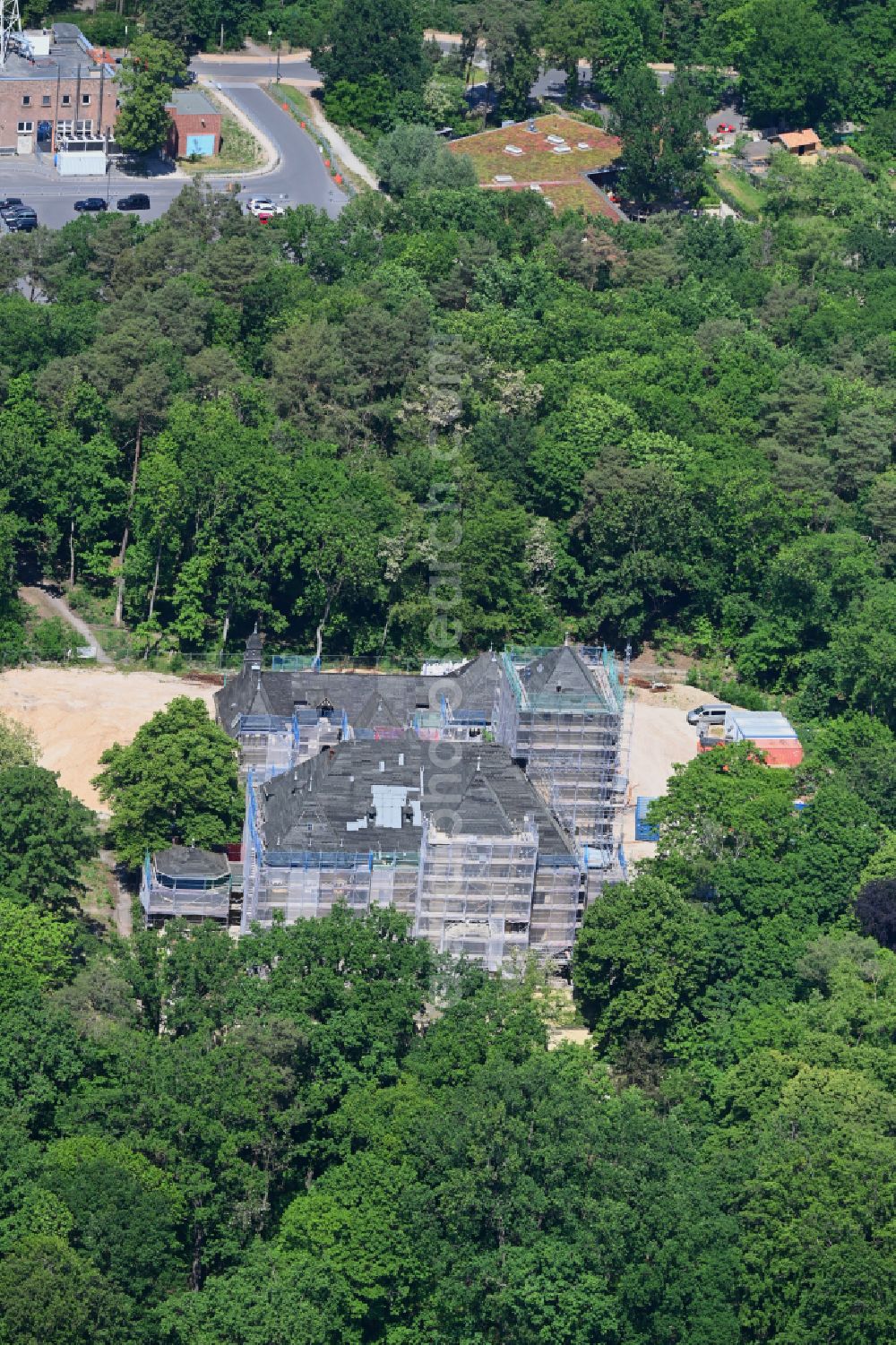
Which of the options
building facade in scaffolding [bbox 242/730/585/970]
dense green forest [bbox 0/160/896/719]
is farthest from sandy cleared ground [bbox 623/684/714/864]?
building facade in scaffolding [bbox 242/730/585/970]

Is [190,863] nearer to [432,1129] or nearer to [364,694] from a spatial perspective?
[364,694]

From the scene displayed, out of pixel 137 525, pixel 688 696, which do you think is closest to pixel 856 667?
pixel 688 696

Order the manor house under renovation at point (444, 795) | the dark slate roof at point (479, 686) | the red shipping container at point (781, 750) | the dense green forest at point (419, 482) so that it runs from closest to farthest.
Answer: the manor house under renovation at point (444, 795), the dark slate roof at point (479, 686), the red shipping container at point (781, 750), the dense green forest at point (419, 482)

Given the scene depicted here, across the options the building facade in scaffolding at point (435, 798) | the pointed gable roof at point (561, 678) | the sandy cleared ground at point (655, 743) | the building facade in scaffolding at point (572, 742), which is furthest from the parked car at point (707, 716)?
the pointed gable roof at point (561, 678)

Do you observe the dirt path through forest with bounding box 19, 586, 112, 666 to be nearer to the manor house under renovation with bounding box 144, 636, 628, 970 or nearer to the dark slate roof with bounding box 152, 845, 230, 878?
the manor house under renovation with bounding box 144, 636, 628, 970

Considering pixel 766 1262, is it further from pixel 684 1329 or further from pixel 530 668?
pixel 530 668

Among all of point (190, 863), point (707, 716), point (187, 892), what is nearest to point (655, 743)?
point (707, 716)

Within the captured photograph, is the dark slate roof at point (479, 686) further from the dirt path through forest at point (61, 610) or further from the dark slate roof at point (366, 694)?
the dirt path through forest at point (61, 610)
